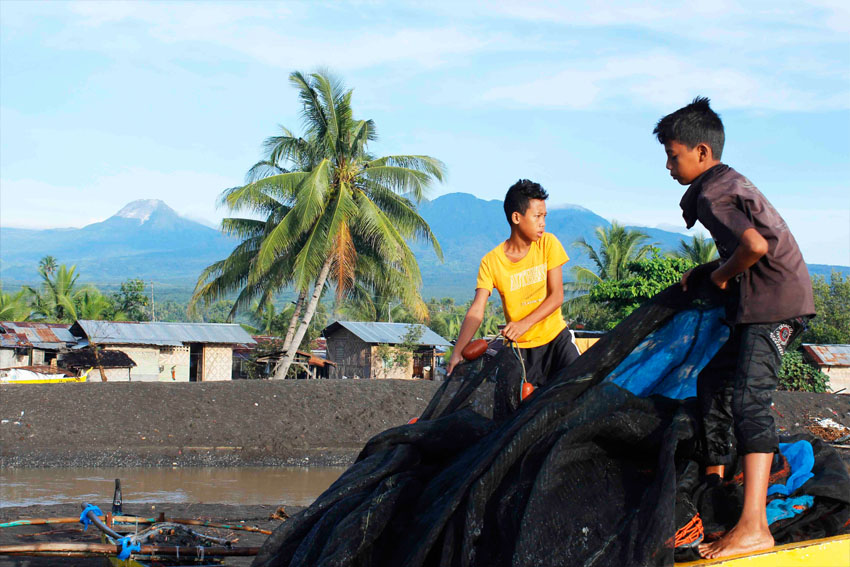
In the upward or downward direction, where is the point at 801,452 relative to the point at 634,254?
downward

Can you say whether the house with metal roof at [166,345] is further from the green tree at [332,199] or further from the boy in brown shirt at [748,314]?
the boy in brown shirt at [748,314]

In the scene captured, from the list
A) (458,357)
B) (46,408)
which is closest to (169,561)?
(458,357)

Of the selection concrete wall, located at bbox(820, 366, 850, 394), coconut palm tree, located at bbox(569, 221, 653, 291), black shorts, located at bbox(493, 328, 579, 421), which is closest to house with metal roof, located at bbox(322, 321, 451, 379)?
coconut palm tree, located at bbox(569, 221, 653, 291)

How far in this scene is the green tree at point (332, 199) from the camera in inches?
794

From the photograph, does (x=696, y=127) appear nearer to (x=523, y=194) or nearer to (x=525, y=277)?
(x=523, y=194)

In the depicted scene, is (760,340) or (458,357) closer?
(760,340)

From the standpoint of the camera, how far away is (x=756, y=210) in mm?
2809

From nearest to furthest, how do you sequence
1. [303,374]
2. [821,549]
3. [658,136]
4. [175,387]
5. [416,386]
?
[821,549]
[658,136]
[175,387]
[416,386]
[303,374]

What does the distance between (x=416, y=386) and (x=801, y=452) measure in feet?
49.5

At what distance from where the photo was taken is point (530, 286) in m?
4.21

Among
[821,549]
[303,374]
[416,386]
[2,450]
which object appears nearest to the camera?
[821,549]

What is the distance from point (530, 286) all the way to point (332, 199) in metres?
17.6

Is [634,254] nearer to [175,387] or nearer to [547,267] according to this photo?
[175,387]

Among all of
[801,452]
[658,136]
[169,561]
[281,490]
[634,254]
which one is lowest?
[281,490]
